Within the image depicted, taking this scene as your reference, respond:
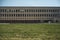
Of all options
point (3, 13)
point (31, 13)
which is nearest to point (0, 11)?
point (3, 13)

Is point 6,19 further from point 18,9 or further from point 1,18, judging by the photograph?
point 18,9

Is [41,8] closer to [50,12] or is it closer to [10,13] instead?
[50,12]

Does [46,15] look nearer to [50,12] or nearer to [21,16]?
[50,12]

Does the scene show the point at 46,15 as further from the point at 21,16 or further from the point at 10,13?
the point at 10,13

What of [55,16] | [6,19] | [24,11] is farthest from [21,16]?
[55,16]

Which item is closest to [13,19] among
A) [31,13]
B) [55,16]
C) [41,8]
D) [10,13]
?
[10,13]

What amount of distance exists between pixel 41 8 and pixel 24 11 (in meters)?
4.89

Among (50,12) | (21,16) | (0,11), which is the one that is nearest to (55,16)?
(50,12)

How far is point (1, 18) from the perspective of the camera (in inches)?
1678

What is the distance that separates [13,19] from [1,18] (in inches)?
130

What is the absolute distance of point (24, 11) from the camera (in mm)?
42656

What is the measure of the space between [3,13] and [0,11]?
986 mm

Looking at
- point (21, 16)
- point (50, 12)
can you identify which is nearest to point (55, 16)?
point (50, 12)

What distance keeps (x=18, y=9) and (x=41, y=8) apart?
21.2ft
